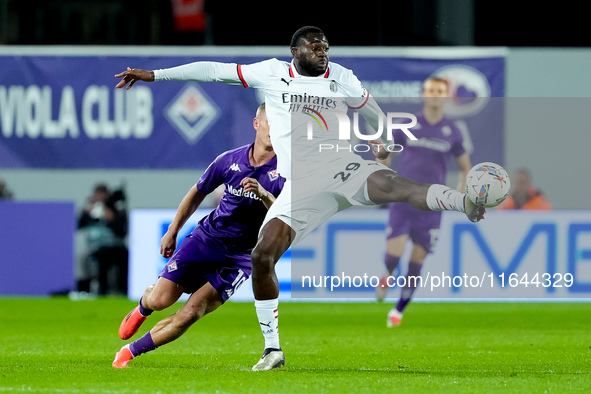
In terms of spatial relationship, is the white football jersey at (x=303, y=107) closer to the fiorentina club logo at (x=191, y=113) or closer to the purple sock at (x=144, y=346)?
the purple sock at (x=144, y=346)

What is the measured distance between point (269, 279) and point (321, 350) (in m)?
2.13

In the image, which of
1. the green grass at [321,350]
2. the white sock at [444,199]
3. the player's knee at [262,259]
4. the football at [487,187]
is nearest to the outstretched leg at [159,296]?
the green grass at [321,350]

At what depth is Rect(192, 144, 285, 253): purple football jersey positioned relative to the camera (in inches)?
289

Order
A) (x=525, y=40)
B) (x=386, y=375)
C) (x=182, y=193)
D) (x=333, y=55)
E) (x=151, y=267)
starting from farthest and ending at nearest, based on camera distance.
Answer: (x=525, y=40) → (x=182, y=193) → (x=333, y=55) → (x=151, y=267) → (x=386, y=375)

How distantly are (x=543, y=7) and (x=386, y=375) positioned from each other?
16.3 metres

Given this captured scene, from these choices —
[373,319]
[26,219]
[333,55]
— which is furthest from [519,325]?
[26,219]

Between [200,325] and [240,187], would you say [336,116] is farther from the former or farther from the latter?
[200,325]

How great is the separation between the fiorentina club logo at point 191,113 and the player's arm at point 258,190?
28.9 ft

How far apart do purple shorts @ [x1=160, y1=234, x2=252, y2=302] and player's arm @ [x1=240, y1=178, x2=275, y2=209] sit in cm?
55

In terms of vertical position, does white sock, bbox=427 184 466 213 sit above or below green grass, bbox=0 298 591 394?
above

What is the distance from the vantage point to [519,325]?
446 inches

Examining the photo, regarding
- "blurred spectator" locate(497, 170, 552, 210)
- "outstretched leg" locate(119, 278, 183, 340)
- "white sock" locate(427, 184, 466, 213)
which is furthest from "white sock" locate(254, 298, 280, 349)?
"blurred spectator" locate(497, 170, 552, 210)

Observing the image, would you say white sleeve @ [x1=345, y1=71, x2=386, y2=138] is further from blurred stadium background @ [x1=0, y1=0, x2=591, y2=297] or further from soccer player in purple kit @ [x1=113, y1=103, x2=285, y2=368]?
blurred stadium background @ [x1=0, y1=0, x2=591, y2=297]

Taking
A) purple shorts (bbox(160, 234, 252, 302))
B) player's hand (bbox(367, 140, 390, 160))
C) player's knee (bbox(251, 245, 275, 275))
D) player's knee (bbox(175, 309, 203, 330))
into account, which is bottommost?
player's knee (bbox(175, 309, 203, 330))
